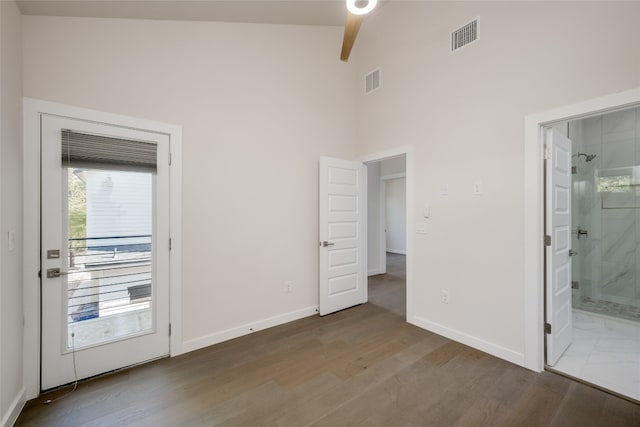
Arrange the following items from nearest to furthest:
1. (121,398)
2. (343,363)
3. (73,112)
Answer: (121,398) → (73,112) → (343,363)

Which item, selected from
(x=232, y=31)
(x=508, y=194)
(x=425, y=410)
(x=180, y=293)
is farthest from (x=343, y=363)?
(x=232, y=31)

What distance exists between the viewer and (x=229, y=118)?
2832mm

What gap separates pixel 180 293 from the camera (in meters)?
2.52

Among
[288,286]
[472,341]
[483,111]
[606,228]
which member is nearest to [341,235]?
[288,286]

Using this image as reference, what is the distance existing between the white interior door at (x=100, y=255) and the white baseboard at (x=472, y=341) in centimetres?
274

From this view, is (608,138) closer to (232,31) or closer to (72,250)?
(232,31)

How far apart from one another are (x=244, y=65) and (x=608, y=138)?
4.89 m

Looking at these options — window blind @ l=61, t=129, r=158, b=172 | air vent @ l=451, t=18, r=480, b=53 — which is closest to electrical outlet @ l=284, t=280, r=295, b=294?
window blind @ l=61, t=129, r=158, b=172

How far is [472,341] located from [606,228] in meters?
2.86

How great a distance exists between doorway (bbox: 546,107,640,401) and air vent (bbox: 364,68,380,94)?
2274 mm

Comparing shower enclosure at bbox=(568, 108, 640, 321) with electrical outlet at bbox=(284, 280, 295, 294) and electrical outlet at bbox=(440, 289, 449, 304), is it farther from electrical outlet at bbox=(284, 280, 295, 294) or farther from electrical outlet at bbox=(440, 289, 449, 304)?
electrical outlet at bbox=(284, 280, 295, 294)

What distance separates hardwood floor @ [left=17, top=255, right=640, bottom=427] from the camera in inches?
67.7

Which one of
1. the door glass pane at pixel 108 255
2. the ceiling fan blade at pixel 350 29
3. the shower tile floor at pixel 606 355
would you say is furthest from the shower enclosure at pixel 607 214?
the door glass pane at pixel 108 255

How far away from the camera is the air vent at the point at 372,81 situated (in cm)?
362
